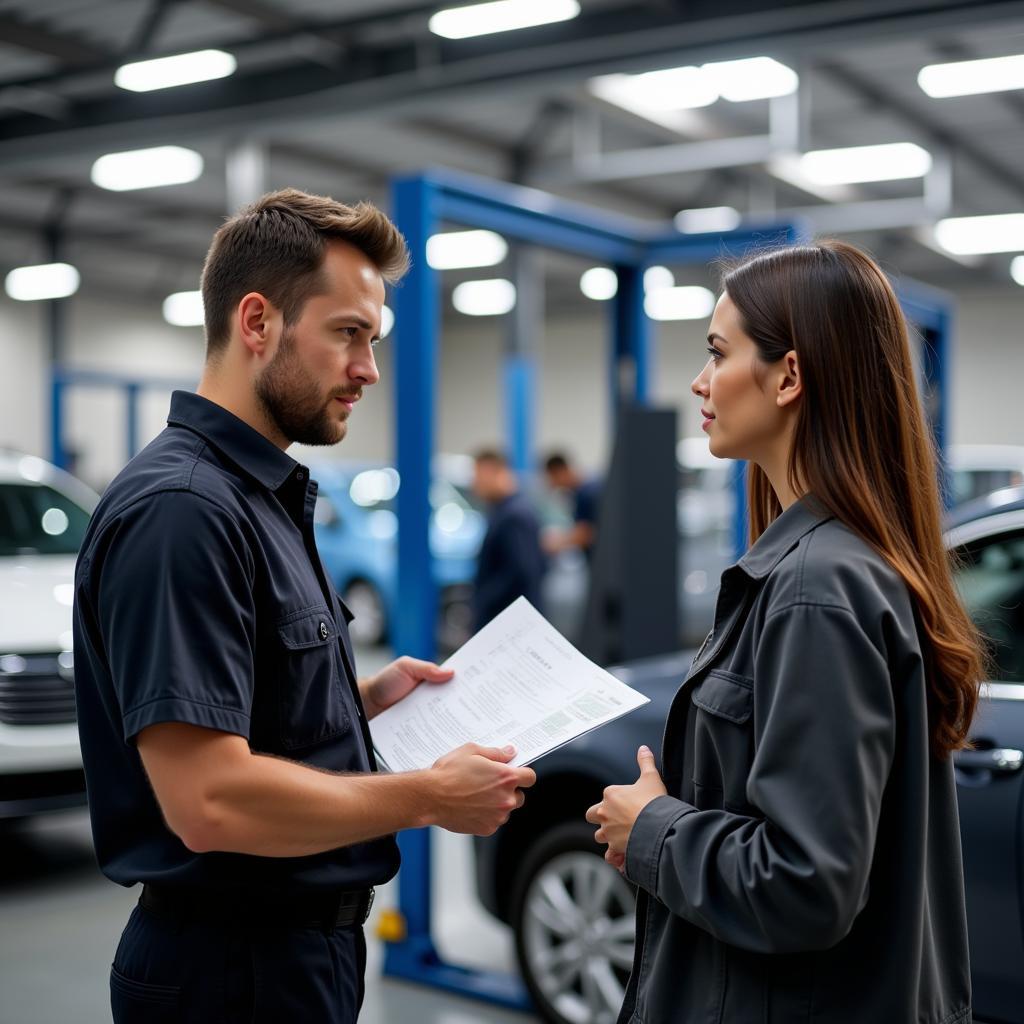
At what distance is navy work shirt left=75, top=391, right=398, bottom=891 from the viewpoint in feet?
5.01

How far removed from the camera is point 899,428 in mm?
1566

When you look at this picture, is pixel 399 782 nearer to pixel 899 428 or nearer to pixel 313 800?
pixel 313 800

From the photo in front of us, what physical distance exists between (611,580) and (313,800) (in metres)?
3.12

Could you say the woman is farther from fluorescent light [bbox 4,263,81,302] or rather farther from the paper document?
fluorescent light [bbox 4,263,81,302]

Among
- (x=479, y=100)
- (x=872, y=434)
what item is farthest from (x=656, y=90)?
(x=872, y=434)

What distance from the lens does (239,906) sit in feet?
5.57

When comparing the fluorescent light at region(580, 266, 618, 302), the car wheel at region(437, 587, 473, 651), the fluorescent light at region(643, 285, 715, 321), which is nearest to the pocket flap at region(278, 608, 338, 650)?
A: the car wheel at region(437, 587, 473, 651)

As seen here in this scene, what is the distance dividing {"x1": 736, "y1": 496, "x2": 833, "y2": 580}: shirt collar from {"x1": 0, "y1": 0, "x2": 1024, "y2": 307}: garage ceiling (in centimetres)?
579

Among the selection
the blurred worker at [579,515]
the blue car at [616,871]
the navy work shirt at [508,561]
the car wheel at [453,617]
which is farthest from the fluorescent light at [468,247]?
the blue car at [616,871]

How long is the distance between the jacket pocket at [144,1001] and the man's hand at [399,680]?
628mm

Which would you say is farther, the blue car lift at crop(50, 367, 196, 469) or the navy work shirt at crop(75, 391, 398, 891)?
the blue car lift at crop(50, 367, 196, 469)

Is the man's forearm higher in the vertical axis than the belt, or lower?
higher

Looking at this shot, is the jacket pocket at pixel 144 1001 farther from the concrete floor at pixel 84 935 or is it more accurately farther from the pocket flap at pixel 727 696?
the concrete floor at pixel 84 935

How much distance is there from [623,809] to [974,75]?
7.80 metres
